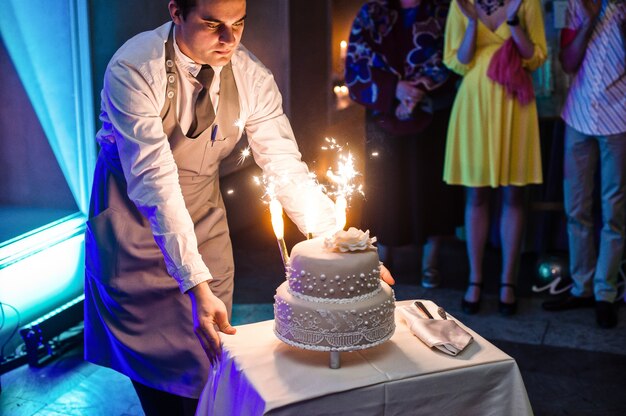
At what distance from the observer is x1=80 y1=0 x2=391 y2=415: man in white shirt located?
235 cm

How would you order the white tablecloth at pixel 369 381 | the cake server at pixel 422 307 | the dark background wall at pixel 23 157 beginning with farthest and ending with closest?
the dark background wall at pixel 23 157 < the cake server at pixel 422 307 < the white tablecloth at pixel 369 381

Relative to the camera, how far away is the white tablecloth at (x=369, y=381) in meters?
2.03

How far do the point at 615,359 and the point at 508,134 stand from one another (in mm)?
1286

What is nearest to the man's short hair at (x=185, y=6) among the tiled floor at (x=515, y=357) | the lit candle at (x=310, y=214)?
the lit candle at (x=310, y=214)

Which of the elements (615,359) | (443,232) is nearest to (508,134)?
(443,232)

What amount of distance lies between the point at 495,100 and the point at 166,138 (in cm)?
246

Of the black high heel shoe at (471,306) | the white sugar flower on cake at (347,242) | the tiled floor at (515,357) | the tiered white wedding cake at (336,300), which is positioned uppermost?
the white sugar flower on cake at (347,242)

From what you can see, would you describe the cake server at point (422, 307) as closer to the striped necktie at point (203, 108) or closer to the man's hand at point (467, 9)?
the striped necktie at point (203, 108)

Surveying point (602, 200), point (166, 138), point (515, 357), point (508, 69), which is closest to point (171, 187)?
point (166, 138)

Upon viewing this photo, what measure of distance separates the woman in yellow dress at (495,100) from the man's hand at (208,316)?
2514 millimetres

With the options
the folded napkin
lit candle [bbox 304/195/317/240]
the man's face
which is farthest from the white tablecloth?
the man's face

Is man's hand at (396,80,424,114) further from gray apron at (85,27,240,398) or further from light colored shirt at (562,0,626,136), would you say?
gray apron at (85,27,240,398)

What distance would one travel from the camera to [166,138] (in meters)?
2.40

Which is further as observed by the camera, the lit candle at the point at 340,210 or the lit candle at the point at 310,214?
the lit candle at the point at 310,214
